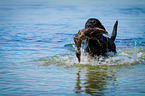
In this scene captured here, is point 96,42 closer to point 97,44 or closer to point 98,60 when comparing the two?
point 97,44

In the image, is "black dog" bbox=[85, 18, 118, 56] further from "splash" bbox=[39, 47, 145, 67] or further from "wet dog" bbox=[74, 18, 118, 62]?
"splash" bbox=[39, 47, 145, 67]

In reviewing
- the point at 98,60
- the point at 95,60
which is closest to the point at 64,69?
the point at 95,60

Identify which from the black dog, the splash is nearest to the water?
the splash

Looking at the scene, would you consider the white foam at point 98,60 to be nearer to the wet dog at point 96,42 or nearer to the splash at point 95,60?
the splash at point 95,60

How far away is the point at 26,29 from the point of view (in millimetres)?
16484

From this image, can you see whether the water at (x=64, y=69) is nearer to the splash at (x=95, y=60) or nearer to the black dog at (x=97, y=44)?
the splash at (x=95, y=60)

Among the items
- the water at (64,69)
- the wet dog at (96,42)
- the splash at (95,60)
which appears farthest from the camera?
the splash at (95,60)

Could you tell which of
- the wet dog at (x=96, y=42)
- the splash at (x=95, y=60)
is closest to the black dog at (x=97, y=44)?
the wet dog at (x=96, y=42)

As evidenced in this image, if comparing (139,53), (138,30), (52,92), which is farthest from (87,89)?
(138,30)

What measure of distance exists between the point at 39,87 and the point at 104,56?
3028mm

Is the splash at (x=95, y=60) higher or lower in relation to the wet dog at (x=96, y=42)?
lower

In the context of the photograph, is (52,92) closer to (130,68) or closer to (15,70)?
(15,70)

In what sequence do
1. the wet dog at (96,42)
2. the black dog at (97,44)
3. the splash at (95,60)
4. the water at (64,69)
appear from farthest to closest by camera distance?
1. the splash at (95,60)
2. the black dog at (97,44)
3. the wet dog at (96,42)
4. the water at (64,69)

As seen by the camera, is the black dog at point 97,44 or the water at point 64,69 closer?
the water at point 64,69
